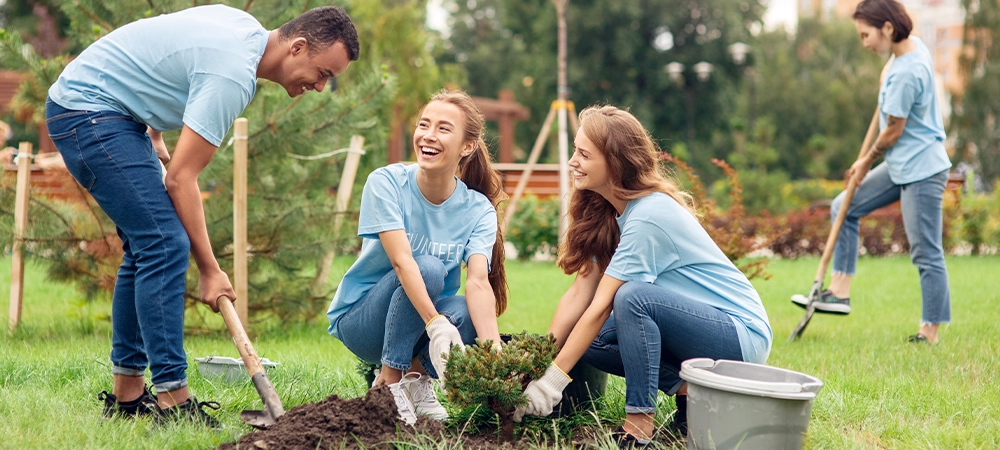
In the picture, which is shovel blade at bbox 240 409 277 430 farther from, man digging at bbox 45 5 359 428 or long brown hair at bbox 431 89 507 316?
long brown hair at bbox 431 89 507 316

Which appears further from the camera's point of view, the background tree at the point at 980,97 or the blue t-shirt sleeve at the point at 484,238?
the background tree at the point at 980,97

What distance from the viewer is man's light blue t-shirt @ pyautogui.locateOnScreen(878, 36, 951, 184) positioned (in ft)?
15.3

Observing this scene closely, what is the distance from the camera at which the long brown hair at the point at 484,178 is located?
3215mm

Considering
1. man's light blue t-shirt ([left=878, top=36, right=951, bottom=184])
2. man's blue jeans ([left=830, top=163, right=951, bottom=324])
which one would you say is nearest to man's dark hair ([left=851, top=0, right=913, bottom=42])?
man's light blue t-shirt ([left=878, top=36, right=951, bottom=184])

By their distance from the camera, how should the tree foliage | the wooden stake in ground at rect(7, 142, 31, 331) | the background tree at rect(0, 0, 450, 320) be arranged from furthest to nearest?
the tree foliage → the background tree at rect(0, 0, 450, 320) → the wooden stake in ground at rect(7, 142, 31, 331)

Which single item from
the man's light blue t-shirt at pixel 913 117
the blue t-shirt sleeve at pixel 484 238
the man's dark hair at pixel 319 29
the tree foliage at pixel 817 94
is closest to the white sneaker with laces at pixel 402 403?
the blue t-shirt sleeve at pixel 484 238

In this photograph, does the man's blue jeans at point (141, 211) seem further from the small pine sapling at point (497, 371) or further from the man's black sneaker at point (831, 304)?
the man's black sneaker at point (831, 304)

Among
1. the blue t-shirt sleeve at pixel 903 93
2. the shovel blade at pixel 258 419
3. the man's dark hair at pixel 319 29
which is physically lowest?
the shovel blade at pixel 258 419

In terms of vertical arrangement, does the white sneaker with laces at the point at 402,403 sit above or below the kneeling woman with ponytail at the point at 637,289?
below

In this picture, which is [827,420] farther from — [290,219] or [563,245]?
[290,219]

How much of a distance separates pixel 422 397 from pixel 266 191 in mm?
2517

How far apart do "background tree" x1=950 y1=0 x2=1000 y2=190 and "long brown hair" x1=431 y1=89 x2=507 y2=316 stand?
2664cm

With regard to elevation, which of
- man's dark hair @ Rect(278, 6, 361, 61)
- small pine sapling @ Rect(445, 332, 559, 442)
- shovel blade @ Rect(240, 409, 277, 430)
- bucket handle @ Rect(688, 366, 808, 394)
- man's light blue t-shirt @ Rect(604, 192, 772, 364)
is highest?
man's dark hair @ Rect(278, 6, 361, 61)

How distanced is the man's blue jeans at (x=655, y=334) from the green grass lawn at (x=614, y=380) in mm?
396
